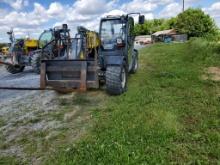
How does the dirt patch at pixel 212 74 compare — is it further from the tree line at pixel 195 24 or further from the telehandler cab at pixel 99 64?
the tree line at pixel 195 24

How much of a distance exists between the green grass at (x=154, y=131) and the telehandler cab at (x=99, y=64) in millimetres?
661

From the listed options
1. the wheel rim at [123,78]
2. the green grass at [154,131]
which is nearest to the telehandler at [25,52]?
the wheel rim at [123,78]

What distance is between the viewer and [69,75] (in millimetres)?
8594

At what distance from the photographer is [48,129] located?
6.21m

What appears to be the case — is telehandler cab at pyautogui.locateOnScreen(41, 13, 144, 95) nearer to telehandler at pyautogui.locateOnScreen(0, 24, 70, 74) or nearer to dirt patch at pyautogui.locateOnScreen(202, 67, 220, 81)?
dirt patch at pyautogui.locateOnScreen(202, 67, 220, 81)

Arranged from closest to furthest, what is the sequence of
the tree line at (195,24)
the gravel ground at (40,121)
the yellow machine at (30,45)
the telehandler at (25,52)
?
the gravel ground at (40,121), the telehandler at (25,52), the yellow machine at (30,45), the tree line at (195,24)

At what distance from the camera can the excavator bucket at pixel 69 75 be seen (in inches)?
326

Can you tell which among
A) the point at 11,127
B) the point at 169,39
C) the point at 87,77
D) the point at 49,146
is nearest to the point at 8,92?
the point at 87,77

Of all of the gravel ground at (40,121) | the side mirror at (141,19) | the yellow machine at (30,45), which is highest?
the side mirror at (141,19)

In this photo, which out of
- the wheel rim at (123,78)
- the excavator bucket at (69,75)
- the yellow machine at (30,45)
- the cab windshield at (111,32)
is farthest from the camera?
the yellow machine at (30,45)

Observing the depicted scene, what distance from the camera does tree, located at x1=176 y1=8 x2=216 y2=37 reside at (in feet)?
191

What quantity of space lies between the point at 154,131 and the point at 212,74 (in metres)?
7.01

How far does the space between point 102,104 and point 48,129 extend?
208 cm

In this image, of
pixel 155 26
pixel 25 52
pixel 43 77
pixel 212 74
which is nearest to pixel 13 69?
pixel 25 52
